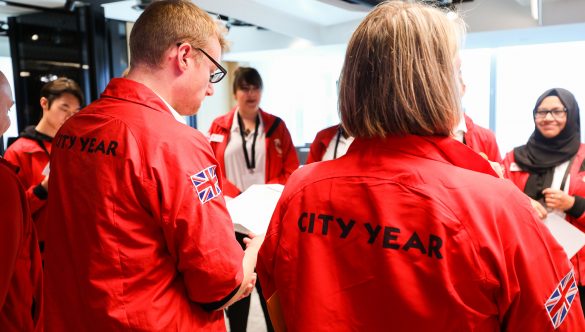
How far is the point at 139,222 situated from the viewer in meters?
1.12

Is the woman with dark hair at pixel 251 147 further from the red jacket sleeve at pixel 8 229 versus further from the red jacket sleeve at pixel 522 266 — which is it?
the red jacket sleeve at pixel 522 266

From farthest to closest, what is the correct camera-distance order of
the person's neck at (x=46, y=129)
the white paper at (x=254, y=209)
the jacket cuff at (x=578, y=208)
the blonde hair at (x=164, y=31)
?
the person's neck at (x=46, y=129) < the jacket cuff at (x=578, y=208) < the white paper at (x=254, y=209) < the blonde hair at (x=164, y=31)

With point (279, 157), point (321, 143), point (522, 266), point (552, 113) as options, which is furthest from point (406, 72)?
point (279, 157)

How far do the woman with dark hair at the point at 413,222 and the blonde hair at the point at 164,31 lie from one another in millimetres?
523

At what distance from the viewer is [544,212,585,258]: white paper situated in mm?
1896

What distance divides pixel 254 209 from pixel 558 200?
1.46 m

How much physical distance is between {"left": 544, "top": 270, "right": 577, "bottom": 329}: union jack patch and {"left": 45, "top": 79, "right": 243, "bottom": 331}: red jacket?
707 mm

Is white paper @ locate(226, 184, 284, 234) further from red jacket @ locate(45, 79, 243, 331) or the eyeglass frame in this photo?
the eyeglass frame

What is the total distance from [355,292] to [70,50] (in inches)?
128

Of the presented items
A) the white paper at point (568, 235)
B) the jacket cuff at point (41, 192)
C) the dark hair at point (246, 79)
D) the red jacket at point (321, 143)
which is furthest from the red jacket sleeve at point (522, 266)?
the dark hair at point (246, 79)

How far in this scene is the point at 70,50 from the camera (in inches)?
134

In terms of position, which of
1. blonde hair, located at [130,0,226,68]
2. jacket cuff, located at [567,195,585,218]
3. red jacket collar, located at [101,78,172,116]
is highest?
blonde hair, located at [130,0,226,68]

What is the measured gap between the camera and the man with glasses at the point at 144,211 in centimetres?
111

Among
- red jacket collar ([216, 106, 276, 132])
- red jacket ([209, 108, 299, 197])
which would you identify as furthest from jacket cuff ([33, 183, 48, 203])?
red jacket collar ([216, 106, 276, 132])
